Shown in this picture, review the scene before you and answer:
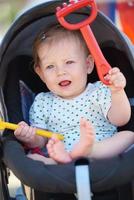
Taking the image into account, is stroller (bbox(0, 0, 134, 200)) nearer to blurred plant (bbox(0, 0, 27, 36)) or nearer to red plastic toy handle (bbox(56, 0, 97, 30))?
red plastic toy handle (bbox(56, 0, 97, 30))

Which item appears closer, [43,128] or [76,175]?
[76,175]

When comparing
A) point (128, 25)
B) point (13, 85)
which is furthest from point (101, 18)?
point (128, 25)

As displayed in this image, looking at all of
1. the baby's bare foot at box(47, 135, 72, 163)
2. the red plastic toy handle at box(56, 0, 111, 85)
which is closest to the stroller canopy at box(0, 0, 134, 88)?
the red plastic toy handle at box(56, 0, 111, 85)

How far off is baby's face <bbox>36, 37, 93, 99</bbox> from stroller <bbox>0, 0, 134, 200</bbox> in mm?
82

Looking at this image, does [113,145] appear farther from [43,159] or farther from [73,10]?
[73,10]

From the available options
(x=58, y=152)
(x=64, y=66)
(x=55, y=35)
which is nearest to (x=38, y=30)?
(x=55, y=35)

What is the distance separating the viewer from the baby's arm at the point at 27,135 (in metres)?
1.62

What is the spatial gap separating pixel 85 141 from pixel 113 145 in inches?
5.7

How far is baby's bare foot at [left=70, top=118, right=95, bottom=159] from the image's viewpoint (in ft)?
4.75

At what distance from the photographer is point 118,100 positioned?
1.60m

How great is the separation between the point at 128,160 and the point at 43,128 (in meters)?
0.44

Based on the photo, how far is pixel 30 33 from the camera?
70.6 inches

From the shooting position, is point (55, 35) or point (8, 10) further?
point (8, 10)

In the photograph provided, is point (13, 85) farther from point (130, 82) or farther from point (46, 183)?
point (46, 183)
